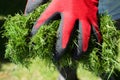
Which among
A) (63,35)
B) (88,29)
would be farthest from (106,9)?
(63,35)

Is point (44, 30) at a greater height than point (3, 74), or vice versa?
point (44, 30)

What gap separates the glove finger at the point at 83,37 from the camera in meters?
2.31

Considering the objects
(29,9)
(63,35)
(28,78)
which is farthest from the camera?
(28,78)

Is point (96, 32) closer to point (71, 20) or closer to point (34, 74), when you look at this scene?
point (71, 20)

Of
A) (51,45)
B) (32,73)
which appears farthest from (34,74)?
(51,45)

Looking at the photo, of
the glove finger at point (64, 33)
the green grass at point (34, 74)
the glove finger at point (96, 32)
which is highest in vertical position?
the glove finger at point (64, 33)

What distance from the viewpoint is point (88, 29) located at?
7.69ft

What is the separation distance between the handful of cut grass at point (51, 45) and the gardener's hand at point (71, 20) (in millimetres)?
53

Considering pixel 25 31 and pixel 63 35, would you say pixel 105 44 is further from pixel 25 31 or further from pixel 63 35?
pixel 25 31

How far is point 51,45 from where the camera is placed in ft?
7.61

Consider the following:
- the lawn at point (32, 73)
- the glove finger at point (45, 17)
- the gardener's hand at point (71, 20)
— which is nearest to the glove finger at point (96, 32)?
the gardener's hand at point (71, 20)

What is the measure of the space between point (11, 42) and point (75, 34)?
0.49m

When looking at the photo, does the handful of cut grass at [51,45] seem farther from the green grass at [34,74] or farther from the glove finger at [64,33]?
the green grass at [34,74]

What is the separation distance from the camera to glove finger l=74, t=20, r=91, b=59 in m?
2.31
